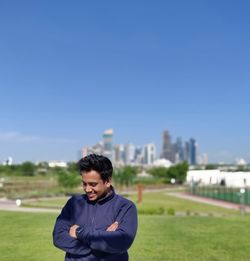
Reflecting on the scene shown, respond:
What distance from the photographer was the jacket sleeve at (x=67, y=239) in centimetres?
279

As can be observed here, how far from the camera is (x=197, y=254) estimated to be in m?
7.28

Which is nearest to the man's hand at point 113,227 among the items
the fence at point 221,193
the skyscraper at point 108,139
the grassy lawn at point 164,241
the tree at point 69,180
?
the grassy lawn at point 164,241

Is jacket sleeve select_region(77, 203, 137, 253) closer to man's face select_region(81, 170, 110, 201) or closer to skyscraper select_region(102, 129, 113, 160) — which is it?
man's face select_region(81, 170, 110, 201)

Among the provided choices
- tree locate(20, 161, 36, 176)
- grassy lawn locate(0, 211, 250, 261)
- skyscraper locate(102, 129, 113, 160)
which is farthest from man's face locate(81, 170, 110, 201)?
skyscraper locate(102, 129, 113, 160)

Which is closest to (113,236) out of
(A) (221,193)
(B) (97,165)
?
(B) (97,165)

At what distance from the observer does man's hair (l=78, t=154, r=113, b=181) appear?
288 centimetres

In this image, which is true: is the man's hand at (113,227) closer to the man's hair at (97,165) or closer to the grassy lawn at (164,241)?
the man's hair at (97,165)

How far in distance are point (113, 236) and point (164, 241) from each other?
5.77 metres

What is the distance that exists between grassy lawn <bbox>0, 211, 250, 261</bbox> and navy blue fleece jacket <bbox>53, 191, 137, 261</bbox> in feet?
13.9

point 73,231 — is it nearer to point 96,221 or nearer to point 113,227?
point 96,221

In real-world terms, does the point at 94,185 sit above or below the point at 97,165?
below

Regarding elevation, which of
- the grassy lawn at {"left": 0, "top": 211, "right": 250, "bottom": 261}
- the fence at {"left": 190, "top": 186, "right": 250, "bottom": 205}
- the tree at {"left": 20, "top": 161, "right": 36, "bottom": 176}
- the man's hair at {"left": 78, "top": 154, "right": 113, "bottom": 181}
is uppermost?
the tree at {"left": 20, "top": 161, "right": 36, "bottom": 176}

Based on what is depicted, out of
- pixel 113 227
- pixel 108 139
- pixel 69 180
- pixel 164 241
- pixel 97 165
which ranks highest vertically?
pixel 108 139

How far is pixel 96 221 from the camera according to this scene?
9.35 feet
